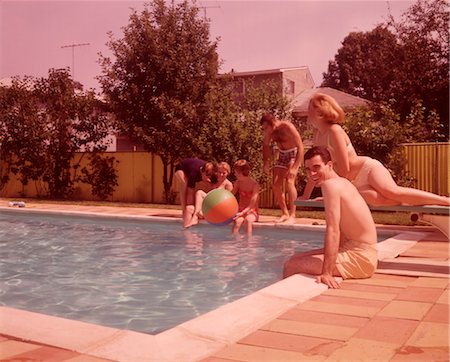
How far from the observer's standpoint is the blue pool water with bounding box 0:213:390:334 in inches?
211

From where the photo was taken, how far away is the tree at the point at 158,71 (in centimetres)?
1795

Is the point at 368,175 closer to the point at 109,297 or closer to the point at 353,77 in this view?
the point at 109,297

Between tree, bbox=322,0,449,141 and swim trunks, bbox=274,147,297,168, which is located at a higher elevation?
tree, bbox=322,0,449,141

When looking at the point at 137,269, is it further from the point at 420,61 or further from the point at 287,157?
A: the point at 420,61

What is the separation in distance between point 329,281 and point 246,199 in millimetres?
5613

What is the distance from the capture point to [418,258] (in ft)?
21.2

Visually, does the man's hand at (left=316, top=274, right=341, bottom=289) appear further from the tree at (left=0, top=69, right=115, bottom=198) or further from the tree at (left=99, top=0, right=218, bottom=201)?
the tree at (left=0, top=69, right=115, bottom=198)

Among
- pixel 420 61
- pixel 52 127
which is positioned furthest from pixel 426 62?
pixel 52 127

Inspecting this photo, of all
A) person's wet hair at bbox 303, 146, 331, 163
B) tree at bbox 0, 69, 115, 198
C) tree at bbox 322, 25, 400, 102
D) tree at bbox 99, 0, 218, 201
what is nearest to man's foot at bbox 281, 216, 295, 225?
person's wet hair at bbox 303, 146, 331, 163

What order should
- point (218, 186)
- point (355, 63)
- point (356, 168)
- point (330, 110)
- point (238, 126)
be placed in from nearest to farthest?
point (330, 110)
point (356, 168)
point (218, 186)
point (238, 126)
point (355, 63)

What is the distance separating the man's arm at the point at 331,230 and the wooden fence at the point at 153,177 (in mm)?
10876

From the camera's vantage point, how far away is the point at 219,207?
27.1ft

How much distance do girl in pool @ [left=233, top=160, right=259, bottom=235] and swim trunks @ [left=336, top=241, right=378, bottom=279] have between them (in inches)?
173

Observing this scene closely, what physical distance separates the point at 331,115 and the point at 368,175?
76 centimetres
